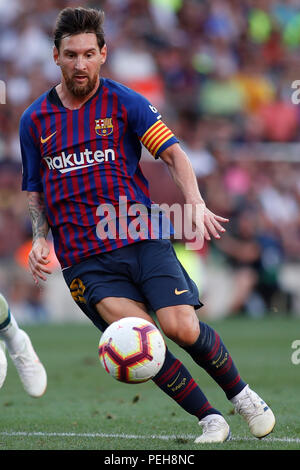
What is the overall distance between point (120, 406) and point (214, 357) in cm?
185

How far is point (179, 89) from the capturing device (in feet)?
52.1

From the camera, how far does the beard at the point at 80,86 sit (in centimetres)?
514

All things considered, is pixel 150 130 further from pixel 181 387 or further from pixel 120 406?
pixel 120 406

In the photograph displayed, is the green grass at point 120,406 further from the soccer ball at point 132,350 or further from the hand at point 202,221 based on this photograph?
the hand at point 202,221

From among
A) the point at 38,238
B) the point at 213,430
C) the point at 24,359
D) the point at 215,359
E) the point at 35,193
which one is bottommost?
A: the point at 213,430

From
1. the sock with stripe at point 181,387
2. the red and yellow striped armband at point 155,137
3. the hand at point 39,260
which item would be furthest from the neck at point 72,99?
the sock with stripe at point 181,387

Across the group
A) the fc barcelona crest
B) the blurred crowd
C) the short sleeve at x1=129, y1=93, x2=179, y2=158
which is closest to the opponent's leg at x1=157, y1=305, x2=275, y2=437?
the short sleeve at x1=129, y1=93, x2=179, y2=158

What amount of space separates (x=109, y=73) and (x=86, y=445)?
11090 mm

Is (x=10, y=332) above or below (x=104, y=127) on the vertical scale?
below

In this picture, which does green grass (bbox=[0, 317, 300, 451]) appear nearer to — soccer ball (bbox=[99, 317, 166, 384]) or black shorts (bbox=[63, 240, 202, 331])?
soccer ball (bbox=[99, 317, 166, 384])

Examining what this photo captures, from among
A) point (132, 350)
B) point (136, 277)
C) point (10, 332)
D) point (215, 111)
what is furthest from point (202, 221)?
point (215, 111)

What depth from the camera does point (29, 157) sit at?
5.37 metres

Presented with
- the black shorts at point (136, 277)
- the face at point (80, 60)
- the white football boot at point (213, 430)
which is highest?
the face at point (80, 60)

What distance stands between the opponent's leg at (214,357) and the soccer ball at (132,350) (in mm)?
184
